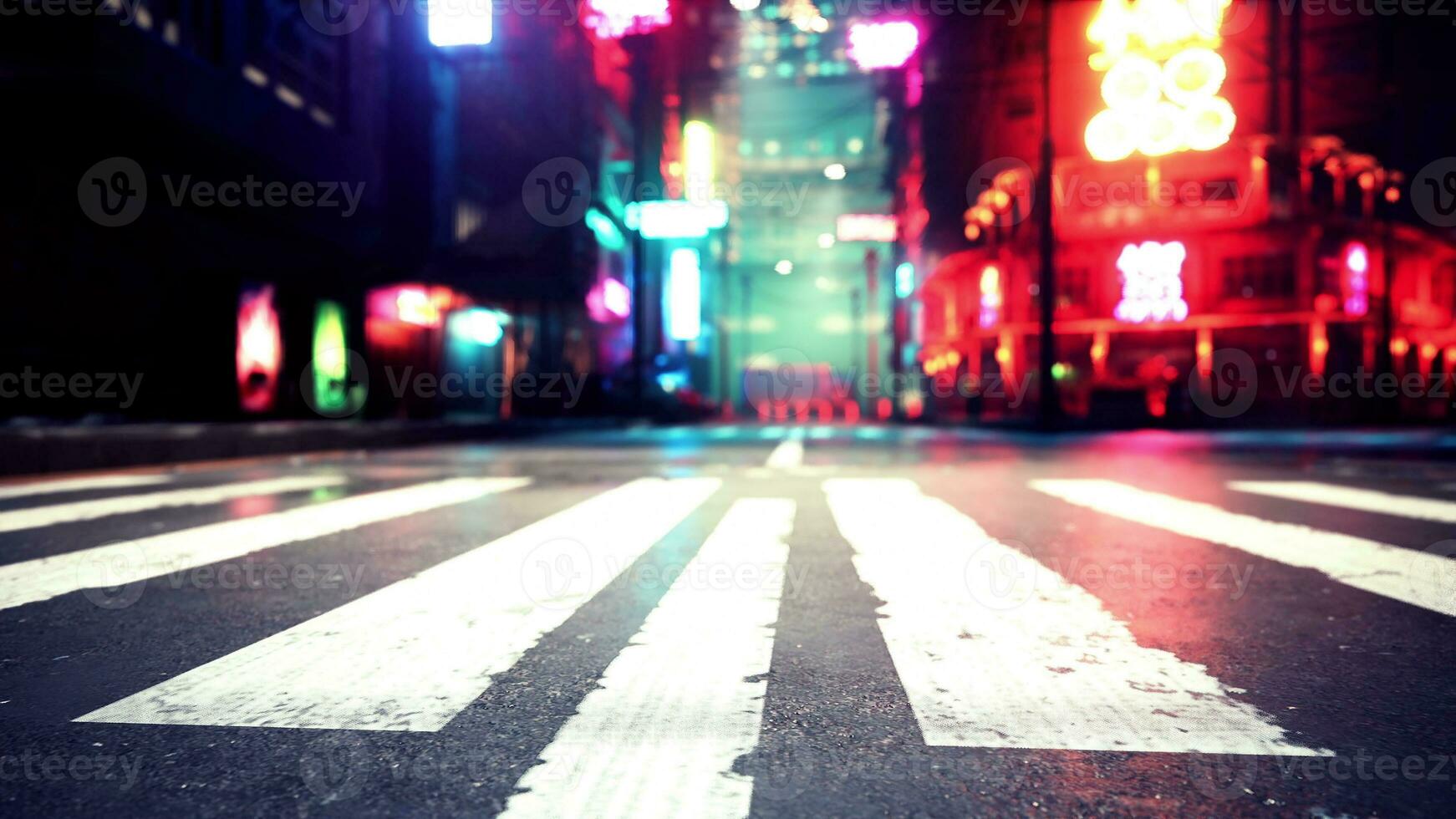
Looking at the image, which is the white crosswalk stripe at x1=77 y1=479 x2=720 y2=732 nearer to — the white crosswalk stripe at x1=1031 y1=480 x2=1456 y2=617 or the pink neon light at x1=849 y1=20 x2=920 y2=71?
the white crosswalk stripe at x1=1031 y1=480 x2=1456 y2=617

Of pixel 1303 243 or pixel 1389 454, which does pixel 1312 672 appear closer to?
pixel 1389 454

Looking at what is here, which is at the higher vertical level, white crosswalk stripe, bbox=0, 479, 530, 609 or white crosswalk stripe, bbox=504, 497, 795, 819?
white crosswalk stripe, bbox=0, 479, 530, 609

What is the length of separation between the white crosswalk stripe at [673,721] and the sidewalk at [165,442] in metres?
8.68

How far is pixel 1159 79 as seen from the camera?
33094 millimetres

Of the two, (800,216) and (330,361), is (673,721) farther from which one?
(800,216)

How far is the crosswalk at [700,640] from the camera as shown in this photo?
7.20 feet

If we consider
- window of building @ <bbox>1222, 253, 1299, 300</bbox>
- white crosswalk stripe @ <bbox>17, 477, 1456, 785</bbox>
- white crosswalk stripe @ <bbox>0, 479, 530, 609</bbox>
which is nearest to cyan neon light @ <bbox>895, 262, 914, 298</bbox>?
window of building @ <bbox>1222, 253, 1299, 300</bbox>

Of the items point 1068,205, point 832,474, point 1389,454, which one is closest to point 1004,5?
point 1068,205

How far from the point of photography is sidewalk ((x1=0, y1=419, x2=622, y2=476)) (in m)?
9.26

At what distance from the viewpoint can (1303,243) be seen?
32344 millimetres

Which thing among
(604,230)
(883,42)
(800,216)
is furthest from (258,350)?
(800,216)

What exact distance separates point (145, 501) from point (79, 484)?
1999 mm

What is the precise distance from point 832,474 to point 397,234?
1882 cm

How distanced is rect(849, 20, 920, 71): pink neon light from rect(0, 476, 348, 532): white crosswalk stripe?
38.8m
